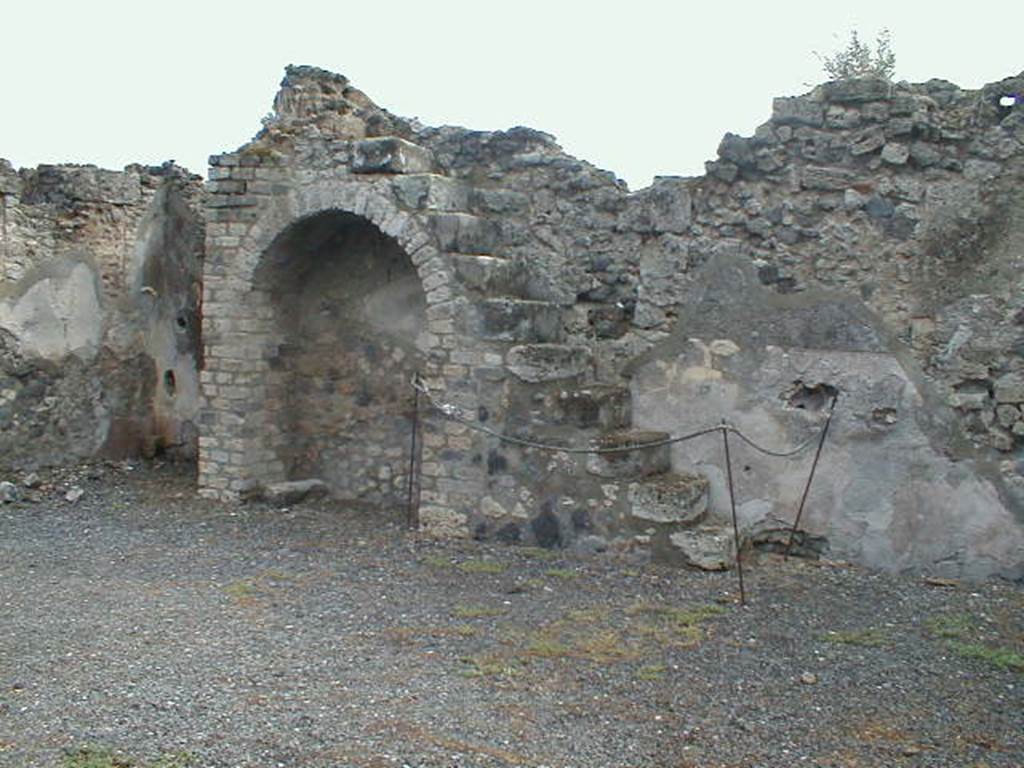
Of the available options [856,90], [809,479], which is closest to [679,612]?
[809,479]

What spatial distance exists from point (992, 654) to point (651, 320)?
10.5 ft

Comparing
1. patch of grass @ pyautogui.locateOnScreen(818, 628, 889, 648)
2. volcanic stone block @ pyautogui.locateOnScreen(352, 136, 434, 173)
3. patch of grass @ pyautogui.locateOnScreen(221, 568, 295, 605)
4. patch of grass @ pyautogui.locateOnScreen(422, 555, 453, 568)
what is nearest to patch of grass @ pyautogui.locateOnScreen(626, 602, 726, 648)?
patch of grass @ pyautogui.locateOnScreen(818, 628, 889, 648)

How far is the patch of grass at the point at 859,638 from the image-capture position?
5.43 metres

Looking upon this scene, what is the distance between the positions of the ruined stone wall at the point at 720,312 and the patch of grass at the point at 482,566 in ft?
1.57

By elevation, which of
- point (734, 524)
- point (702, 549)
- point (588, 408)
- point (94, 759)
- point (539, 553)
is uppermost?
point (588, 408)

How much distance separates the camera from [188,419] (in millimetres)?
10305

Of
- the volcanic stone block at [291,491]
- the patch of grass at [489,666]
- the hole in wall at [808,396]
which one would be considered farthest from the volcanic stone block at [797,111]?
the volcanic stone block at [291,491]

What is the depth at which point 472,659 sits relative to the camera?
17.0 feet

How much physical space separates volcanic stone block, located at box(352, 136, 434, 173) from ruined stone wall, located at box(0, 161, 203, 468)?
119 inches

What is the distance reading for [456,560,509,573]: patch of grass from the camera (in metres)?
6.78

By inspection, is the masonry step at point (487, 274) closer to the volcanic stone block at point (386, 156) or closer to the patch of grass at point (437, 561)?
the volcanic stone block at point (386, 156)

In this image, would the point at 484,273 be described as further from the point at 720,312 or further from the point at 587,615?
the point at 587,615

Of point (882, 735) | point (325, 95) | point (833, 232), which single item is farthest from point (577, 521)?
point (325, 95)

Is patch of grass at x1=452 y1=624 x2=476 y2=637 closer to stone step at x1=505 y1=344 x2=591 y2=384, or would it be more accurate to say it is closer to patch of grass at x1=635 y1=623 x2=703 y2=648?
patch of grass at x1=635 y1=623 x2=703 y2=648
